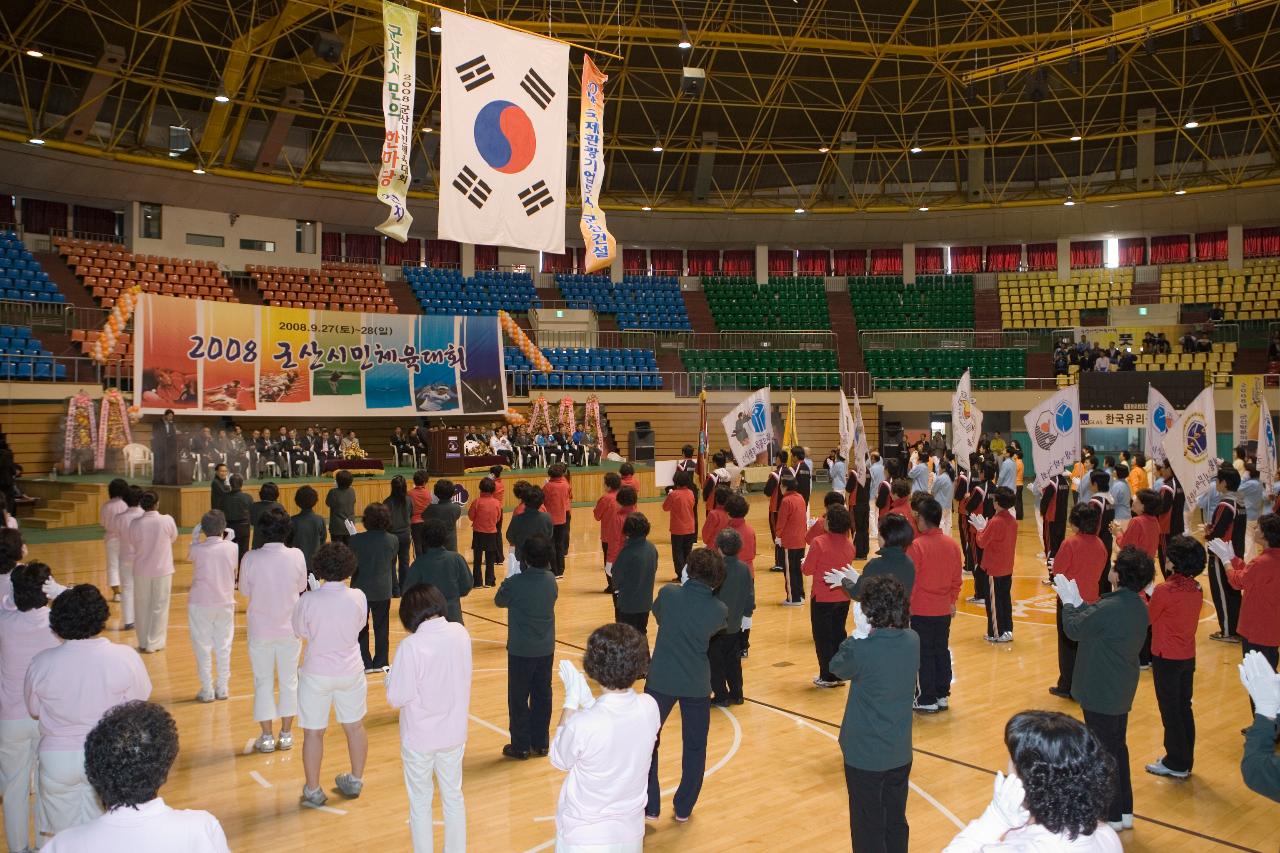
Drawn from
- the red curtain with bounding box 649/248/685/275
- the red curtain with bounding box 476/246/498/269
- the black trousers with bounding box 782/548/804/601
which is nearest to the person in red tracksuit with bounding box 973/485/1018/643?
the black trousers with bounding box 782/548/804/601

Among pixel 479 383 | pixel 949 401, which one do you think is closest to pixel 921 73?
pixel 949 401

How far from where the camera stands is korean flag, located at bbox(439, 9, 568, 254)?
8.92 meters

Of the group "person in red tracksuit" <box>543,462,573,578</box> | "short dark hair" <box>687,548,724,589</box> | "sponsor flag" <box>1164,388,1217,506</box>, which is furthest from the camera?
"person in red tracksuit" <box>543,462,573,578</box>

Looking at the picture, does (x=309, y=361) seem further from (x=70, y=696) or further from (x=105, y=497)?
(x=70, y=696)

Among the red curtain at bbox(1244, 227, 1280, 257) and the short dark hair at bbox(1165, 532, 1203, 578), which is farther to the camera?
the red curtain at bbox(1244, 227, 1280, 257)

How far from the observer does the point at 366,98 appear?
31016mm

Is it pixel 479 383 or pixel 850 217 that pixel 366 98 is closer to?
pixel 479 383

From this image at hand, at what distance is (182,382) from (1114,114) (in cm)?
3045

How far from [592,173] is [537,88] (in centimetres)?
195

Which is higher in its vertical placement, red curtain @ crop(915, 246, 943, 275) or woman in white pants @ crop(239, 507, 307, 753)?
red curtain @ crop(915, 246, 943, 275)

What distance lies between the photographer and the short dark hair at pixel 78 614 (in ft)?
14.1

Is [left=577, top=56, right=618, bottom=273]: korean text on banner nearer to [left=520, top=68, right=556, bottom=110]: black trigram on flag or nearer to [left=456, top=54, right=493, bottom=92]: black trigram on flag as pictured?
[left=520, top=68, right=556, bottom=110]: black trigram on flag

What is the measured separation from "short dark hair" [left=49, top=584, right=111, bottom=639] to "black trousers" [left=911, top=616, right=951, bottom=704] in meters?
5.54

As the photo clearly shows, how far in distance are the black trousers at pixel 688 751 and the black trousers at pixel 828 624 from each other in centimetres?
280
